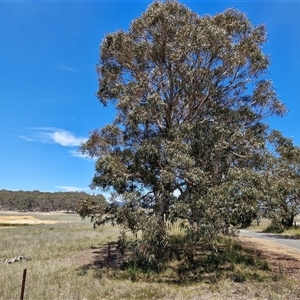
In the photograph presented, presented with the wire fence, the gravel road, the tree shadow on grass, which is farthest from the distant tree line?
the wire fence

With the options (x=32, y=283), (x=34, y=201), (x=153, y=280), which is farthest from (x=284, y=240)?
(x=34, y=201)

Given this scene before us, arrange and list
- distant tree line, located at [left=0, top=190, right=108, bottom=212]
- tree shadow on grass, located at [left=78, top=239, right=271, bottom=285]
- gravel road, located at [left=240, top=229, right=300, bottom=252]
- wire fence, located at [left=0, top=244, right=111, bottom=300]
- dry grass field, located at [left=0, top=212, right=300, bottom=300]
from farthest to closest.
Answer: distant tree line, located at [left=0, top=190, right=108, bottom=212], gravel road, located at [left=240, top=229, right=300, bottom=252], tree shadow on grass, located at [left=78, top=239, right=271, bottom=285], dry grass field, located at [left=0, top=212, right=300, bottom=300], wire fence, located at [left=0, top=244, right=111, bottom=300]

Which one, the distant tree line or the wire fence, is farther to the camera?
the distant tree line

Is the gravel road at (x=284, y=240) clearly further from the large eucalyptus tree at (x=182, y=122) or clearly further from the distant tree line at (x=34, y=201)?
the distant tree line at (x=34, y=201)

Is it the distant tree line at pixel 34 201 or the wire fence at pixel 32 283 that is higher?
the distant tree line at pixel 34 201

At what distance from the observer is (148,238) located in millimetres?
10852

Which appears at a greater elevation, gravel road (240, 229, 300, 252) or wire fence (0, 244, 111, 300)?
gravel road (240, 229, 300, 252)

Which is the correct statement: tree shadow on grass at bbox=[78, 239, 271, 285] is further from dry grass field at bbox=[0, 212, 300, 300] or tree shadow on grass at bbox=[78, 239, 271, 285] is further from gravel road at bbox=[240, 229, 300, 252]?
gravel road at bbox=[240, 229, 300, 252]

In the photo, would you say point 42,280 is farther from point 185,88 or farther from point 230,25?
point 230,25

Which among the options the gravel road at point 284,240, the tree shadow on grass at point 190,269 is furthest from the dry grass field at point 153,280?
the gravel road at point 284,240

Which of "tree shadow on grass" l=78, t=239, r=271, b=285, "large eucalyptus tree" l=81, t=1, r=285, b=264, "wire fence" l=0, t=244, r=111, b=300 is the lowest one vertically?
"wire fence" l=0, t=244, r=111, b=300

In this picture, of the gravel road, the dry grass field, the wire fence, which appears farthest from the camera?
the gravel road

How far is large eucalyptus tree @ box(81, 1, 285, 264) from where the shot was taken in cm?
1091

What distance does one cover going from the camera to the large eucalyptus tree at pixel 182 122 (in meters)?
10.9
